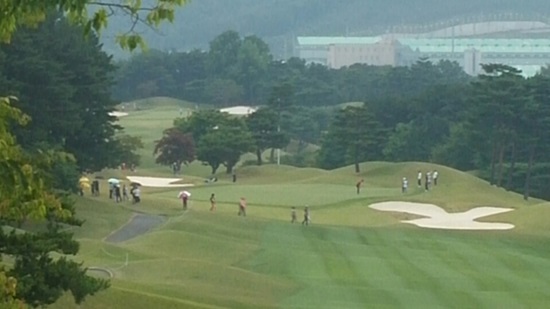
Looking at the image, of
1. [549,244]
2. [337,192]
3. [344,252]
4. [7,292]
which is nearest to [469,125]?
[337,192]

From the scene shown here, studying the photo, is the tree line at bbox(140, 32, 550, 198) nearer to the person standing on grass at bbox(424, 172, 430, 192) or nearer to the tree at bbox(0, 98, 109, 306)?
the person standing on grass at bbox(424, 172, 430, 192)

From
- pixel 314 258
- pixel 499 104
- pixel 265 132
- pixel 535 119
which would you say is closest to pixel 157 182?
pixel 265 132

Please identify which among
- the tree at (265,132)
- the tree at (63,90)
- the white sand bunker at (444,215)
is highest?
the tree at (63,90)

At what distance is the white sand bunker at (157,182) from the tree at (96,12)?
4781 cm

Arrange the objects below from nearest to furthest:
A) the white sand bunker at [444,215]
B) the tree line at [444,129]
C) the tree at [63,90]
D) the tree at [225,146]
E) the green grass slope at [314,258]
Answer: the green grass slope at [314,258] → the tree at [63,90] → the white sand bunker at [444,215] → the tree line at [444,129] → the tree at [225,146]

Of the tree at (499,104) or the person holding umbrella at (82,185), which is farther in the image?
the tree at (499,104)

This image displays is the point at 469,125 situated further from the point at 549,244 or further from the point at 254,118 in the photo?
the point at 549,244

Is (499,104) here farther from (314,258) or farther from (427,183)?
(314,258)

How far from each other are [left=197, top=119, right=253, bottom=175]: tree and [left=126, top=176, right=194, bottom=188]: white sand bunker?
513 cm

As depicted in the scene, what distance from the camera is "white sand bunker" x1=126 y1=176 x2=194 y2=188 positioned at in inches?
2213

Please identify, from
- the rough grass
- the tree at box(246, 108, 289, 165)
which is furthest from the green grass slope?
the tree at box(246, 108, 289, 165)

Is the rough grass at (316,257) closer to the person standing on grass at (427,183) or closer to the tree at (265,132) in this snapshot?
the person standing on grass at (427,183)

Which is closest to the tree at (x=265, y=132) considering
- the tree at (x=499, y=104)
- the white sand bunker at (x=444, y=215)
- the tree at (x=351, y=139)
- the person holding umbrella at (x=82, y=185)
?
the tree at (x=351, y=139)

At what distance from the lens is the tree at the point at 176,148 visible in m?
69.0
